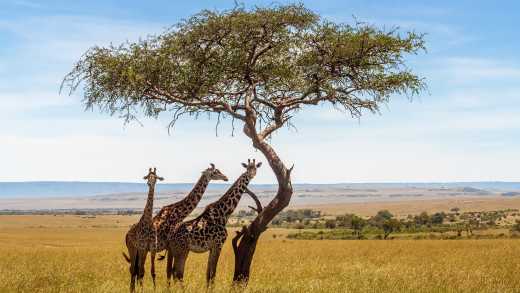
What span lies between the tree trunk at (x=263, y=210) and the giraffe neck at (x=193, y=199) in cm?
146

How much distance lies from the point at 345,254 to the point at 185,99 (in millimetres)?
19118

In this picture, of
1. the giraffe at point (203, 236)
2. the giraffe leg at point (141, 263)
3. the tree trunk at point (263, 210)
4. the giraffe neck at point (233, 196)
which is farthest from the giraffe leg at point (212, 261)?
the giraffe leg at point (141, 263)

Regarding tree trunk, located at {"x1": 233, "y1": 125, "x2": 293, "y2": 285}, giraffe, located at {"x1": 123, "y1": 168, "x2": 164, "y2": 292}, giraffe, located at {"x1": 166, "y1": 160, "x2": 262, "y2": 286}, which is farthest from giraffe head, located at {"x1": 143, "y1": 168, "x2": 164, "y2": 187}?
tree trunk, located at {"x1": 233, "y1": 125, "x2": 293, "y2": 285}

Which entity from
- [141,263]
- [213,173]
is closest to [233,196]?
[213,173]

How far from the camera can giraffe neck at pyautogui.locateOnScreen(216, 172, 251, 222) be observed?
15.5m

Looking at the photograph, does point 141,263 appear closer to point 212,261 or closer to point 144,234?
point 144,234

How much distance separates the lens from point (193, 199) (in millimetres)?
15617

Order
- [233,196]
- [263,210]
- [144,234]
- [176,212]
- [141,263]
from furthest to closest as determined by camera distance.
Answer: [263,210]
[233,196]
[176,212]
[141,263]
[144,234]

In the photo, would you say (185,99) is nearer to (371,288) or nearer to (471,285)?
(371,288)

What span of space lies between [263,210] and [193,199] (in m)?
1.94

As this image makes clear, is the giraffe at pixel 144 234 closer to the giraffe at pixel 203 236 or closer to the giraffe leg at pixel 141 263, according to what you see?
the giraffe leg at pixel 141 263

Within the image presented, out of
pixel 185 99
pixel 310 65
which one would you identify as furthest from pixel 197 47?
pixel 310 65

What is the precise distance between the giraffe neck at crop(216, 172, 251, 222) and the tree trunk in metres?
0.80

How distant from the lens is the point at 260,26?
17.1 metres
